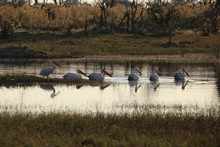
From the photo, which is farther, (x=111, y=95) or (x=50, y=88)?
(x=50, y=88)

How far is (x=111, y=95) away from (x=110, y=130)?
30.1 ft

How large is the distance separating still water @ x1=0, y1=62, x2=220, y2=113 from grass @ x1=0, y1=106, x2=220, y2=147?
9.11 ft

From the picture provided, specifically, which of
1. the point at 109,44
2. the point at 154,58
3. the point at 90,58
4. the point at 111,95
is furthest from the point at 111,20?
the point at 111,95

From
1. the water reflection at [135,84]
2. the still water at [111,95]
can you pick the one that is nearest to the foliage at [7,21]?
the still water at [111,95]

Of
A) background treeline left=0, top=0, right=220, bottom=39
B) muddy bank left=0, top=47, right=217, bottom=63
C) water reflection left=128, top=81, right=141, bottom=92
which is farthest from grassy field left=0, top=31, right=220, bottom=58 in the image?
water reflection left=128, top=81, right=141, bottom=92

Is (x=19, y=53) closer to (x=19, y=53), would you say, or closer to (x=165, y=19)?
(x=19, y=53)

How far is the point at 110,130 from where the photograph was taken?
14680 mm

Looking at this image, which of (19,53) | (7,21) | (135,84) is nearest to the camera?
(135,84)

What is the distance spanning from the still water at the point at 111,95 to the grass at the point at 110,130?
9.11 ft

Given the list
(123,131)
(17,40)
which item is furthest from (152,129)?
(17,40)

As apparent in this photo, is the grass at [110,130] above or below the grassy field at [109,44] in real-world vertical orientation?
above

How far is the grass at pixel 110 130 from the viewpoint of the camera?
43.3 ft

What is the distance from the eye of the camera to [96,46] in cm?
4750

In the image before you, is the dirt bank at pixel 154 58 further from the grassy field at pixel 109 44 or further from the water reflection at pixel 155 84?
the water reflection at pixel 155 84
